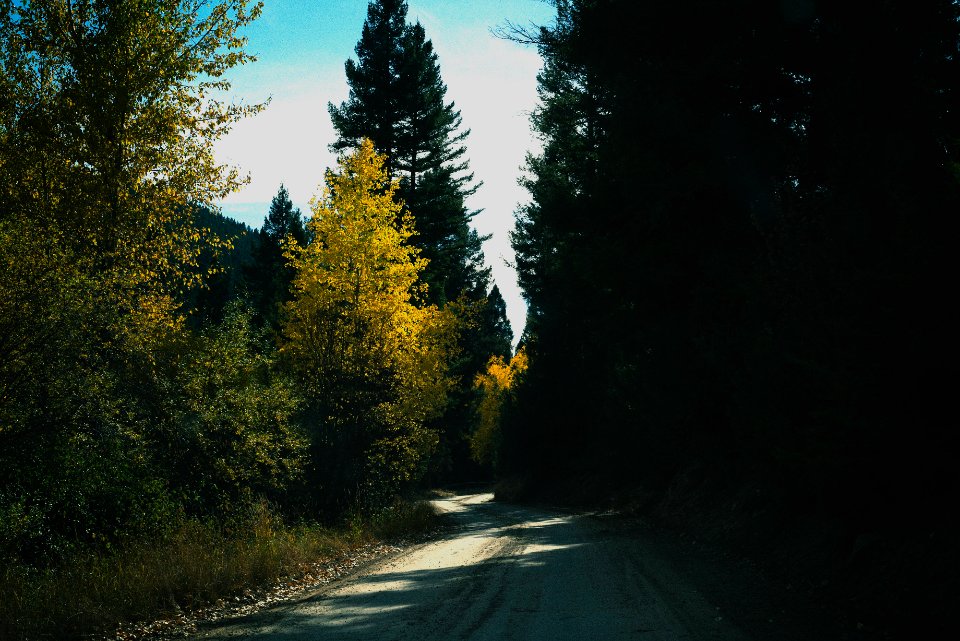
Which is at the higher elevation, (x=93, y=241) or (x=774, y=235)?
(x=93, y=241)

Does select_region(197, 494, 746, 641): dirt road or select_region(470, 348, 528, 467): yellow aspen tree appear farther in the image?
select_region(470, 348, 528, 467): yellow aspen tree

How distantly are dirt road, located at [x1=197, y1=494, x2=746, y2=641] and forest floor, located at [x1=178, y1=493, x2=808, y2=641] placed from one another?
0.04 feet

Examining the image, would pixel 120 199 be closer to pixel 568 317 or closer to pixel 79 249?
pixel 79 249

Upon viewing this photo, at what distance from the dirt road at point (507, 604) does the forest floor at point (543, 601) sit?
0.5 inches

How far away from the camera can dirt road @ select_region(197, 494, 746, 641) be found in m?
6.38

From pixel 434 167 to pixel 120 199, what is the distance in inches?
815

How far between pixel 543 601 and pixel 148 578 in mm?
4870

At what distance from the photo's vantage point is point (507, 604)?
24.9ft

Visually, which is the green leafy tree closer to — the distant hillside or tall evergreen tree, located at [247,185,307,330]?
the distant hillside

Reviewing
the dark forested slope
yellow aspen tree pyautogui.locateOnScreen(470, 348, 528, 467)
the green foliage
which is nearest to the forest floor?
the dark forested slope

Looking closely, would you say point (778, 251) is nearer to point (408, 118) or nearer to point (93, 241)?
point (93, 241)

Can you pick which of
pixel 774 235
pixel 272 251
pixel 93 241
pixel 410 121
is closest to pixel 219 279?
pixel 272 251

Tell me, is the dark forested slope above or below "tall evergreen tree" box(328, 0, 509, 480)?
below

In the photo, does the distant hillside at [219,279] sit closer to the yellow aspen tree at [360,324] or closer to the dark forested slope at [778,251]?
the yellow aspen tree at [360,324]
